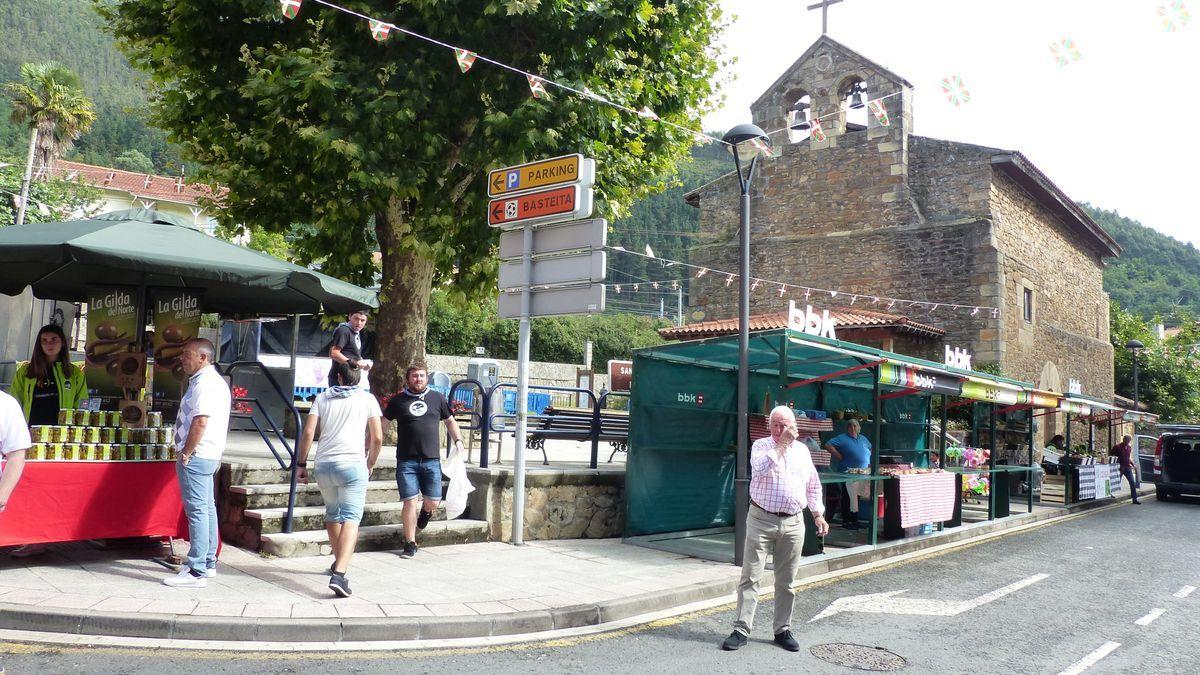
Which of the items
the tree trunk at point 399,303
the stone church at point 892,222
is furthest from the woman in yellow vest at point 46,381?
the stone church at point 892,222

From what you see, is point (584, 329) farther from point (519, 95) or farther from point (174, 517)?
point (174, 517)

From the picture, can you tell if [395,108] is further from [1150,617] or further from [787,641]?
[1150,617]

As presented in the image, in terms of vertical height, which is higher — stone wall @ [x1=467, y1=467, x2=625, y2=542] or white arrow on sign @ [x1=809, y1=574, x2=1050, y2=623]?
stone wall @ [x1=467, y1=467, x2=625, y2=542]

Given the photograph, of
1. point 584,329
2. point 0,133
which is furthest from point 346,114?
point 0,133

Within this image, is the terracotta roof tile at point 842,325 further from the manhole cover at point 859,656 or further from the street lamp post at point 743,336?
the manhole cover at point 859,656

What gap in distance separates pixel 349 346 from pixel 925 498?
316 inches

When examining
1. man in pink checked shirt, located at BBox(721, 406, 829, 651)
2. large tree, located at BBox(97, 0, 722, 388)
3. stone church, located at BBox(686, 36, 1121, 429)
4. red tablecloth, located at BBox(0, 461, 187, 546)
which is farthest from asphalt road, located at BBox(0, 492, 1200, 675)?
stone church, located at BBox(686, 36, 1121, 429)

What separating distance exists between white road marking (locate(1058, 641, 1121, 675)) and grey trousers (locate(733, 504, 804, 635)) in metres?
1.80

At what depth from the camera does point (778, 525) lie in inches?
225

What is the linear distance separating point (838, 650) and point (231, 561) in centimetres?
491

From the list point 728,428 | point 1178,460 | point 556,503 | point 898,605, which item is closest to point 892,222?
point 1178,460

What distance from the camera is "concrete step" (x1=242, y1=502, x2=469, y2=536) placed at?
7.21m

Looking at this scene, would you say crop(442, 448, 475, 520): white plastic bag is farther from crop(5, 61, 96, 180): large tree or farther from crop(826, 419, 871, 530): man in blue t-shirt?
crop(5, 61, 96, 180): large tree

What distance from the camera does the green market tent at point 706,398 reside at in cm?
973
